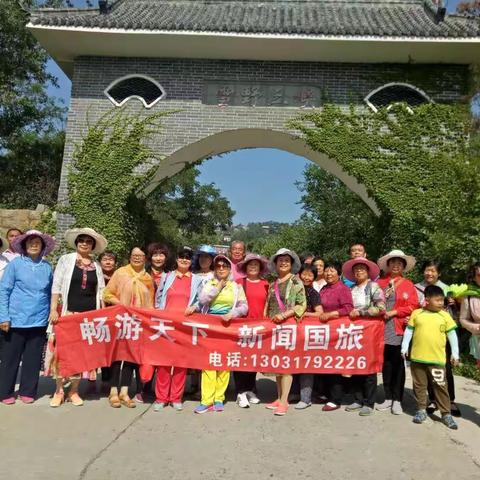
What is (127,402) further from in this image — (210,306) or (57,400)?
(210,306)

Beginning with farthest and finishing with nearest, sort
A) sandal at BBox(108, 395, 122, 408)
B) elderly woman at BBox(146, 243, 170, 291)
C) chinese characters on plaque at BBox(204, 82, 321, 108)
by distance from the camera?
chinese characters on plaque at BBox(204, 82, 321, 108) < elderly woman at BBox(146, 243, 170, 291) < sandal at BBox(108, 395, 122, 408)

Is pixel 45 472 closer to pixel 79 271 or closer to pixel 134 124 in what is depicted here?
pixel 79 271

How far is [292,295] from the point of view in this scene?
4.46 meters

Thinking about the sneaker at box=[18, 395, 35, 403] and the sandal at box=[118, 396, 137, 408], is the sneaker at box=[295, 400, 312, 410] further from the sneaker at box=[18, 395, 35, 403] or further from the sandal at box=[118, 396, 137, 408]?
the sneaker at box=[18, 395, 35, 403]

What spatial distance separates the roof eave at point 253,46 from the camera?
326 inches

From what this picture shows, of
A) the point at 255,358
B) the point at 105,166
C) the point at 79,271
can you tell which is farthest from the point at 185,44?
the point at 255,358

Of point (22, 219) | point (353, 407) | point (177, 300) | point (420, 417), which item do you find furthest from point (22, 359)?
point (22, 219)

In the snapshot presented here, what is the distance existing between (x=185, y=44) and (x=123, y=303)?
5934mm

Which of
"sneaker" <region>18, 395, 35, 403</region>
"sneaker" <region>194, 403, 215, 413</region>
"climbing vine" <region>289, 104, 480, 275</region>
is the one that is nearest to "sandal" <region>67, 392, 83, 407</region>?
"sneaker" <region>18, 395, 35, 403</region>

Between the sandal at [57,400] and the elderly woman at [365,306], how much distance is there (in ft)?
8.72

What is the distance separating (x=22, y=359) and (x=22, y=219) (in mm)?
6319

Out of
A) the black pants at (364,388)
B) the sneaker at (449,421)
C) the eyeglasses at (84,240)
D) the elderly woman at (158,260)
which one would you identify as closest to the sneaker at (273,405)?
the black pants at (364,388)

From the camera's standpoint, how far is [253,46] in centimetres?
868

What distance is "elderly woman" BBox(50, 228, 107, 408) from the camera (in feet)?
14.6
